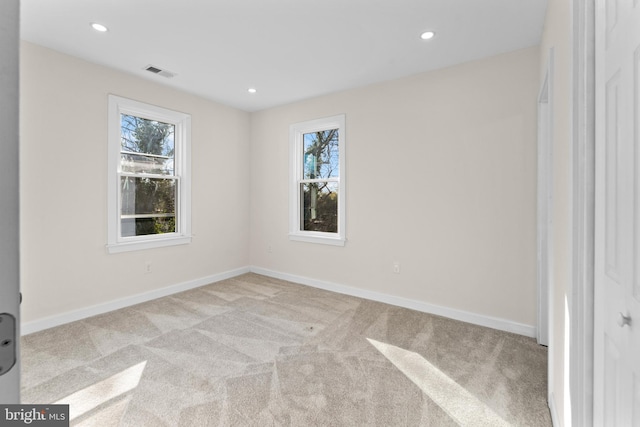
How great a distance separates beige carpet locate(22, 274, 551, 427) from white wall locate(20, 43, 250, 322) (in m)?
0.38

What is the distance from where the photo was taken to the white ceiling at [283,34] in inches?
91.3

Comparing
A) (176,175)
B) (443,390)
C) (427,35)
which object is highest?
(427,35)

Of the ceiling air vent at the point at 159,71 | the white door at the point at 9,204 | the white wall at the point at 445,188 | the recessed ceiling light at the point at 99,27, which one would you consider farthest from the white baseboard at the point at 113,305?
the white door at the point at 9,204

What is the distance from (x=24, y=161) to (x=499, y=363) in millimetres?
4217

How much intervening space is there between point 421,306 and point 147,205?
3.40 meters

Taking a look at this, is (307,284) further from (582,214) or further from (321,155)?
(582,214)

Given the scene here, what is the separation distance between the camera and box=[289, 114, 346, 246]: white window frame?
4.04 metres

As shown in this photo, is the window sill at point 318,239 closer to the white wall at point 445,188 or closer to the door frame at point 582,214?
the white wall at point 445,188

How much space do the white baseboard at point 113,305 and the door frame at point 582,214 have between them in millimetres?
3896

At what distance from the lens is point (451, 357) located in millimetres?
2451

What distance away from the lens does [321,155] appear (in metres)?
4.41

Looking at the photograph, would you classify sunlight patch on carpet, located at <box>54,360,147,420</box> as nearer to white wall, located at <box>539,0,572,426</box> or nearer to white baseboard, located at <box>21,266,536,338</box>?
white baseboard, located at <box>21,266,536,338</box>

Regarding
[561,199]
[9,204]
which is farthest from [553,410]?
[9,204]

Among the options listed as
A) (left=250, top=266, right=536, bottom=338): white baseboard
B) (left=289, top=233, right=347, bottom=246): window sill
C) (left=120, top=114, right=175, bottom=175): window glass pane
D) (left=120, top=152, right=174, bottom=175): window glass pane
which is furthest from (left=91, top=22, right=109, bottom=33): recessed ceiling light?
(left=250, top=266, right=536, bottom=338): white baseboard
